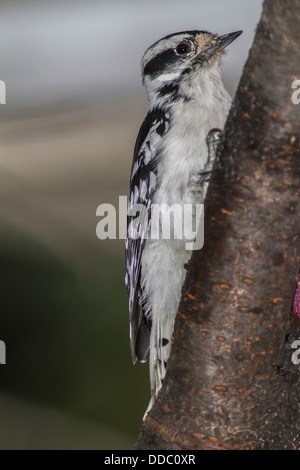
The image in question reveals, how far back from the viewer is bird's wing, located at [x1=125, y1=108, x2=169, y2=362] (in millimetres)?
1934

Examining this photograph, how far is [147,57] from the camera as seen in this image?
2.24 m

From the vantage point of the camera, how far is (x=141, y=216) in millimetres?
1984

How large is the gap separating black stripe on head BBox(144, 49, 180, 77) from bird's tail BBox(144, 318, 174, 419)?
82cm

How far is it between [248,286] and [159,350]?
0.89 m

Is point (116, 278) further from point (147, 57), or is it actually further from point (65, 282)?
point (147, 57)

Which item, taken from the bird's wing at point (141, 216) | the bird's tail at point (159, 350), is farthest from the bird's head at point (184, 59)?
the bird's tail at point (159, 350)

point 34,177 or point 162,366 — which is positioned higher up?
point 34,177

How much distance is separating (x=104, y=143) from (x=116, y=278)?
1.02m

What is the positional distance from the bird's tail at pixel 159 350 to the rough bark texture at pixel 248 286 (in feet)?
2.23

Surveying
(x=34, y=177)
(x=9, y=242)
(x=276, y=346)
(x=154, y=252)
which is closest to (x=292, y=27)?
(x=276, y=346)

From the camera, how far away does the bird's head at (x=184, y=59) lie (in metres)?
2.05
